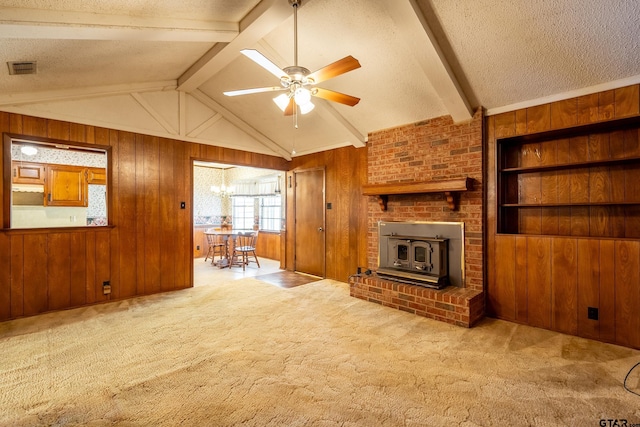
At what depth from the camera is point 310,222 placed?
574 cm

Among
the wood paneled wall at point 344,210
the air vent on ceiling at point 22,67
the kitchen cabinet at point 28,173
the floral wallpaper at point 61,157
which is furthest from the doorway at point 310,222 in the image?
the kitchen cabinet at point 28,173

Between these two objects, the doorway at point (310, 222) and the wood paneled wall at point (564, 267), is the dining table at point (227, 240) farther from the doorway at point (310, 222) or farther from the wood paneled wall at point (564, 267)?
the wood paneled wall at point (564, 267)

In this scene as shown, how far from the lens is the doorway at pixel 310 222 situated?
18.2 feet

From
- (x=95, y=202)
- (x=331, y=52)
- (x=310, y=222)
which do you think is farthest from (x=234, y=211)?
(x=331, y=52)

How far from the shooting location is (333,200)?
17.4 ft

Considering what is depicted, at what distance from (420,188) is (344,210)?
1649 millimetres

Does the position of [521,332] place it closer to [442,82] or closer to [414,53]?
[442,82]

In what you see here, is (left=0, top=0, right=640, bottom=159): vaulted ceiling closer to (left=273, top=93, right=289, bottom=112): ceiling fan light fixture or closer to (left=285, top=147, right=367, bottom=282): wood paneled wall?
(left=285, top=147, right=367, bottom=282): wood paneled wall

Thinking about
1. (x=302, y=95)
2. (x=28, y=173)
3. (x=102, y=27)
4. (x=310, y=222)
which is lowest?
(x=310, y=222)

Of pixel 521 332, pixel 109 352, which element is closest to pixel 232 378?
pixel 109 352

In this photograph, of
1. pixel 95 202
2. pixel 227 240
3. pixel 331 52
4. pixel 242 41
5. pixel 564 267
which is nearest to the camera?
pixel 564 267

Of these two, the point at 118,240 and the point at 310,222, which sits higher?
the point at 310,222

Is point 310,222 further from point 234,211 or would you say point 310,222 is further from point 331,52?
point 234,211

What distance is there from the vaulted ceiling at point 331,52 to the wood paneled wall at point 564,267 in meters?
0.20
